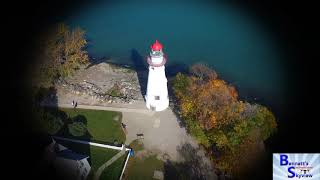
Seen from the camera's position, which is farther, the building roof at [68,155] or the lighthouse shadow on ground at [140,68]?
the lighthouse shadow on ground at [140,68]

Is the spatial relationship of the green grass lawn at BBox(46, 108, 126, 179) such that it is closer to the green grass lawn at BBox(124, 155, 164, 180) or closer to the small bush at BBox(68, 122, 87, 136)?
the small bush at BBox(68, 122, 87, 136)

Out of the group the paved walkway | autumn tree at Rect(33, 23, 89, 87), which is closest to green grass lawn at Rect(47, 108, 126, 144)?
the paved walkway

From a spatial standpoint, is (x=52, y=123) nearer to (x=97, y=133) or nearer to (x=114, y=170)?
(x=97, y=133)

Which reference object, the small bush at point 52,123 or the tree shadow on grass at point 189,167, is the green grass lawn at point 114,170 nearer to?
the tree shadow on grass at point 189,167

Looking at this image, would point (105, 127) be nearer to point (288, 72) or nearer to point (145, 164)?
point (145, 164)

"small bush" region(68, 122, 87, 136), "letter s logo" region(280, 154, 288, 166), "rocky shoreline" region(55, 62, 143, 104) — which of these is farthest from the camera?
"rocky shoreline" region(55, 62, 143, 104)

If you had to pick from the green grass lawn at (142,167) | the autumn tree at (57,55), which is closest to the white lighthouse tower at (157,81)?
the green grass lawn at (142,167)

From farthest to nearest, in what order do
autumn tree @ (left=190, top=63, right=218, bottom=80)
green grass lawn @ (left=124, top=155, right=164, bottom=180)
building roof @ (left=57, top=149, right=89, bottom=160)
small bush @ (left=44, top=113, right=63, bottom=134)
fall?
autumn tree @ (left=190, top=63, right=218, bottom=80)
small bush @ (left=44, top=113, right=63, bottom=134)
green grass lawn @ (left=124, top=155, right=164, bottom=180)
building roof @ (left=57, top=149, right=89, bottom=160)
